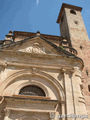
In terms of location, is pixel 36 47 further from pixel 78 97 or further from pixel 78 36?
pixel 78 36

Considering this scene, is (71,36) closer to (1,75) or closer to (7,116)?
(1,75)

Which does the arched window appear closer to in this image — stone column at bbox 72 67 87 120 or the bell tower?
stone column at bbox 72 67 87 120

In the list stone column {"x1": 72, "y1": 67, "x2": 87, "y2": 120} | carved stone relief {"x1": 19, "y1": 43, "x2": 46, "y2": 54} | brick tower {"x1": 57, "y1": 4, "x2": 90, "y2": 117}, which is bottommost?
stone column {"x1": 72, "y1": 67, "x2": 87, "y2": 120}

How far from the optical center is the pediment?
13266 mm

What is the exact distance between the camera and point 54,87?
11.4 metres

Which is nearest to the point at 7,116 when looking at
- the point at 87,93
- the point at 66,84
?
the point at 66,84

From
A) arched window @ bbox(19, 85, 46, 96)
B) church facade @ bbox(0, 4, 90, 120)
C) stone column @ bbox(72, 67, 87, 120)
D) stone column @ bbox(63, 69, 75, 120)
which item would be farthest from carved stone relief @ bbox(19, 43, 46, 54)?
stone column @ bbox(72, 67, 87, 120)

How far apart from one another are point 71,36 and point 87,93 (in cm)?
731

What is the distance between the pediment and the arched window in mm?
2957

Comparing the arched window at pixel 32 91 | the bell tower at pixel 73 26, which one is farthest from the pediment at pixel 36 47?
the bell tower at pixel 73 26

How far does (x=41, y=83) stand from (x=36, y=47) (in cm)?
362

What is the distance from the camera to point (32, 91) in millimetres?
11281

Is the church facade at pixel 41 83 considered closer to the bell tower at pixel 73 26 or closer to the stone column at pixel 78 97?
the stone column at pixel 78 97

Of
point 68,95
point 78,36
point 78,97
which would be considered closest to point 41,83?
point 68,95
